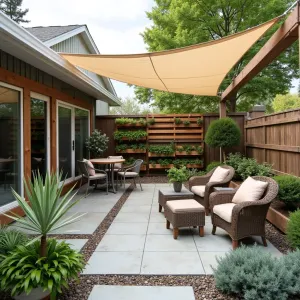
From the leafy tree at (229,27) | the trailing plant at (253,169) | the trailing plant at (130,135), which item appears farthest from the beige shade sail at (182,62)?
the leafy tree at (229,27)

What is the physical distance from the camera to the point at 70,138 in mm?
7344

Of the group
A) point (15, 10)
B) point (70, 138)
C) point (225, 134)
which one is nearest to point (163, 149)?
point (225, 134)

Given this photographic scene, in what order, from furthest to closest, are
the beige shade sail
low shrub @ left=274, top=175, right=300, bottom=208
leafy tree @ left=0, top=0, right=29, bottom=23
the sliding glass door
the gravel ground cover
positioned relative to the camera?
leafy tree @ left=0, top=0, right=29, bottom=23, the sliding glass door, the beige shade sail, low shrub @ left=274, top=175, right=300, bottom=208, the gravel ground cover

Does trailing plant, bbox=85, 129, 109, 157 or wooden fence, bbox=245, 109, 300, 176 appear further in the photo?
trailing plant, bbox=85, 129, 109, 157

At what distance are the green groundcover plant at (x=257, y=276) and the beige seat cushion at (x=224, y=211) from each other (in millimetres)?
1000

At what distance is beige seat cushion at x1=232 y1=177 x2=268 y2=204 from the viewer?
358 centimetres

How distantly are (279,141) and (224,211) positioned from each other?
2.80 m

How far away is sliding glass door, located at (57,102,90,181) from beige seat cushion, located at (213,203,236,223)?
3.65 meters

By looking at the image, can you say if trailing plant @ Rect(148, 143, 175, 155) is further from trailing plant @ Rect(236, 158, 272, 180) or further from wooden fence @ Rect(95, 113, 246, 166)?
trailing plant @ Rect(236, 158, 272, 180)

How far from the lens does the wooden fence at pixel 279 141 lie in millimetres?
4922

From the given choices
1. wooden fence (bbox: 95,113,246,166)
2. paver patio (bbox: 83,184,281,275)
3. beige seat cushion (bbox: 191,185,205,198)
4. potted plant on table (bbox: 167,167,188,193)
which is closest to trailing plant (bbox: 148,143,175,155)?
wooden fence (bbox: 95,113,246,166)

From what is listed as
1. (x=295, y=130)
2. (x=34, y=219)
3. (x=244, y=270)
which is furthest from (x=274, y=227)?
(x=34, y=219)

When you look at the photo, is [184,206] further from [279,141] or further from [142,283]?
[279,141]

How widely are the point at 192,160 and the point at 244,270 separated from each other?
23.5 ft
